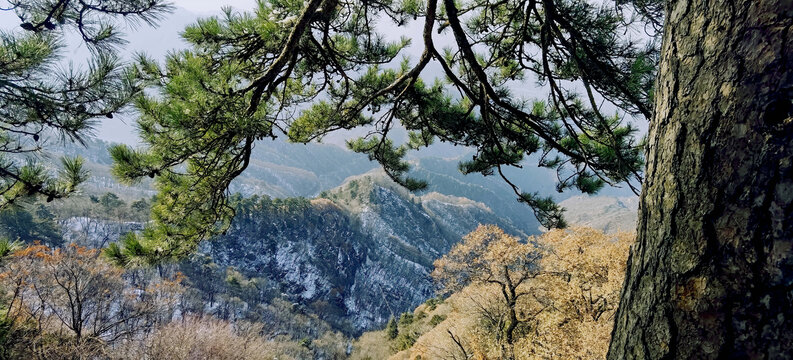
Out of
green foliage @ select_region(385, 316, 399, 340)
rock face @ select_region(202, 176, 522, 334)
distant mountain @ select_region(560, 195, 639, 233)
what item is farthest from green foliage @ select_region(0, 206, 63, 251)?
distant mountain @ select_region(560, 195, 639, 233)

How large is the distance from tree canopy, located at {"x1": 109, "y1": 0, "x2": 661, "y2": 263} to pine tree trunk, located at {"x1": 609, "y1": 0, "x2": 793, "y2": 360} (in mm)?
1268

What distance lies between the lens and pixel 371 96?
8.24ft

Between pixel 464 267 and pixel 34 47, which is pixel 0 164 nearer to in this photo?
pixel 34 47

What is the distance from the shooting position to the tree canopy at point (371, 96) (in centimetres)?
180

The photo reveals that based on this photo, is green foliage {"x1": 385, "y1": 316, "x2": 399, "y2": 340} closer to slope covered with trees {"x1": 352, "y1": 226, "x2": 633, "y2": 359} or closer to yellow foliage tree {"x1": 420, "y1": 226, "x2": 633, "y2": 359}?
slope covered with trees {"x1": 352, "y1": 226, "x2": 633, "y2": 359}

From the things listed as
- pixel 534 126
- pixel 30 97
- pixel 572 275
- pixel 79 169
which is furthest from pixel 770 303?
pixel 572 275

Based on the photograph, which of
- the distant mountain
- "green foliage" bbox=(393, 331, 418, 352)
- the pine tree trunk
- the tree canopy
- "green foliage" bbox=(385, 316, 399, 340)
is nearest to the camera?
the pine tree trunk

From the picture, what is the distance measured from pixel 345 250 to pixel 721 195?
59630mm

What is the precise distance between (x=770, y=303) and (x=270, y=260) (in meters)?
51.2

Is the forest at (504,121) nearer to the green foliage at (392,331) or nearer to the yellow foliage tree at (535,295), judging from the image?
the yellow foliage tree at (535,295)

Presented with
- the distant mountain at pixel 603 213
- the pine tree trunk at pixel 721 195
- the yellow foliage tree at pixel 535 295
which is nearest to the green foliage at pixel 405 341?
the yellow foliage tree at pixel 535 295

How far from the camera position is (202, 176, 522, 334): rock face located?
45844mm

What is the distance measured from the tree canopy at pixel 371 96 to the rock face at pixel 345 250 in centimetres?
4023

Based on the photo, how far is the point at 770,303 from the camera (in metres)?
0.45
